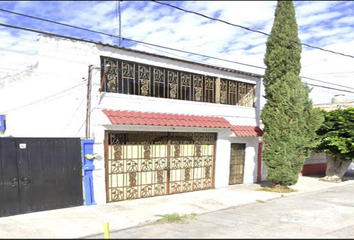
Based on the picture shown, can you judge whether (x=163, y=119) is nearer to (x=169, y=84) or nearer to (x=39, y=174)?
(x=169, y=84)

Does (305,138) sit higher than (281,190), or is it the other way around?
(305,138)

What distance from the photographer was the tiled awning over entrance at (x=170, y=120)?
29.9ft

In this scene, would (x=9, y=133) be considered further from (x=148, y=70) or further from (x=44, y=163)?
(x=148, y=70)

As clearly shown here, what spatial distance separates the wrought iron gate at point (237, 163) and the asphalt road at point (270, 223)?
2685 millimetres

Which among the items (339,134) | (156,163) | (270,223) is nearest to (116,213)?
(156,163)

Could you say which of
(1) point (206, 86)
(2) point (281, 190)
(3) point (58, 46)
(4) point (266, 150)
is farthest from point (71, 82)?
(2) point (281, 190)

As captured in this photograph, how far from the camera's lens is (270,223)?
7582 millimetres

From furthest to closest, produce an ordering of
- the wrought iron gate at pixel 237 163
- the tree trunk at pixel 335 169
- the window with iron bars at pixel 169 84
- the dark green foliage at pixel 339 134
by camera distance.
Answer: the tree trunk at pixel 335 169, the dark green foliage at pixel 339 134, the wrought iron gate at pixel 237 163, the window with iron bars at pixel 169 84

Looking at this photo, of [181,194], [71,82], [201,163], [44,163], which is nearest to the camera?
[44,163]

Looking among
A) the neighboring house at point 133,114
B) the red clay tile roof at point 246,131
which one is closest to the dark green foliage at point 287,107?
the red clay tile roof at point 246,131

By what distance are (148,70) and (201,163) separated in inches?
163

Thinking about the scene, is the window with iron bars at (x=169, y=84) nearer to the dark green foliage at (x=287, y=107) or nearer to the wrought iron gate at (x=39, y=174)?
the dark green foliage at (x=287, y=107)

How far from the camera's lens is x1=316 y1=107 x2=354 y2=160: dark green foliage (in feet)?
45.6

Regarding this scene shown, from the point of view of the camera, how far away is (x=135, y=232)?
6746mm
